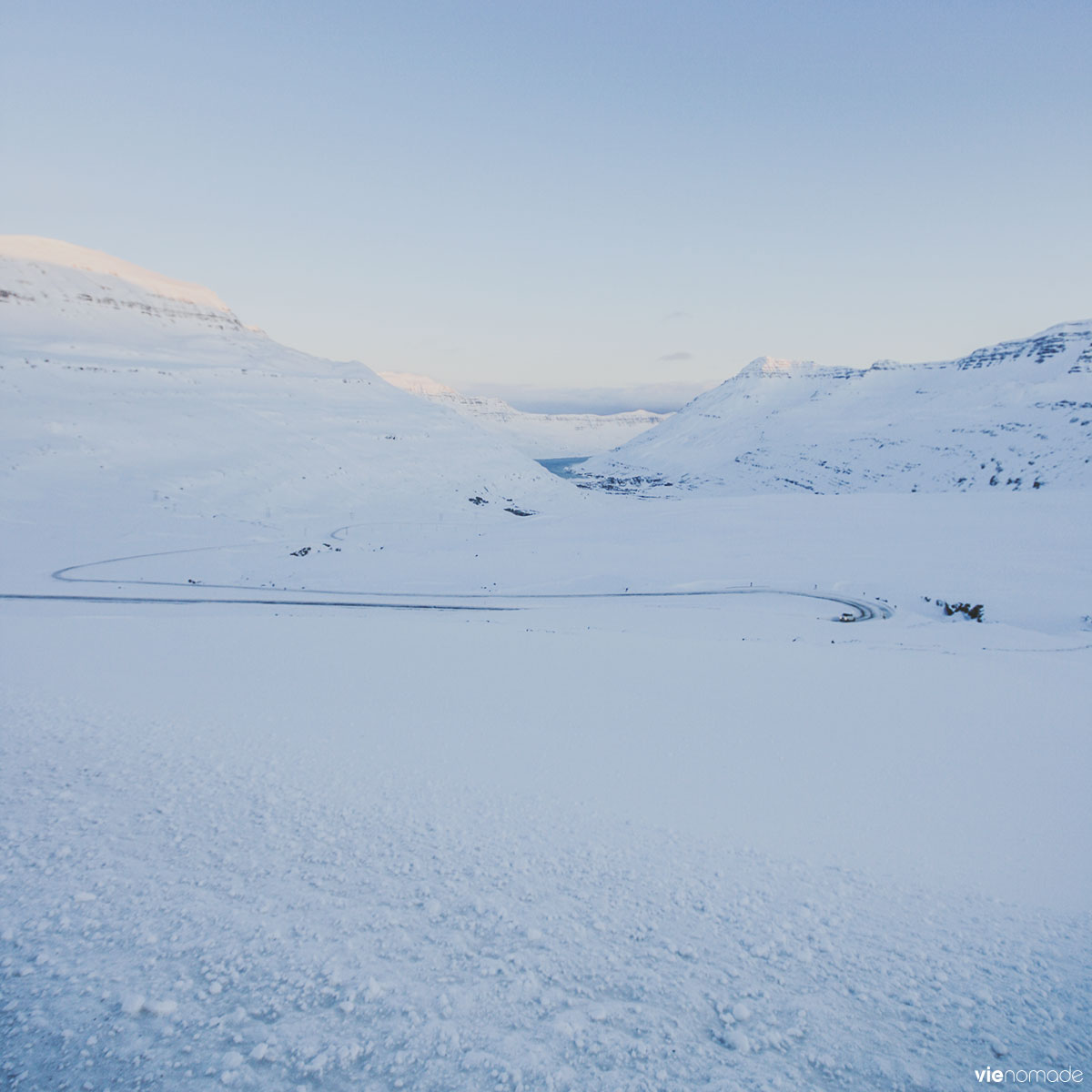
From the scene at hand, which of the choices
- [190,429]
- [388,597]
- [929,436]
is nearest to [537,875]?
[388,597]

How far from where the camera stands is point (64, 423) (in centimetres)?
5066

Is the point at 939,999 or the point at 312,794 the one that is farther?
the point at 312,794

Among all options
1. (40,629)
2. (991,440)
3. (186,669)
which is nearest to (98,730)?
(186,669)

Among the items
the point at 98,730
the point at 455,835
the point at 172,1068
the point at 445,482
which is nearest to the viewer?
the point at 172,1068

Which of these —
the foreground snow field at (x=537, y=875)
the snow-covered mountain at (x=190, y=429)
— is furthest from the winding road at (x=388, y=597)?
the snow-covered mountain at (x=190, y=429)

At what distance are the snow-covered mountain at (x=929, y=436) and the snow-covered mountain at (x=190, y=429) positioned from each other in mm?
80556

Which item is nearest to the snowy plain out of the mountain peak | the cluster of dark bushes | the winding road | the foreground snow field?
the foreground snow field

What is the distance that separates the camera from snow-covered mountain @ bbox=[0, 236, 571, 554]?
46.6 metres

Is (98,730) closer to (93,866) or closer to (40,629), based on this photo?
(93,866)

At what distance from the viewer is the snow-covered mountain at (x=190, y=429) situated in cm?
4659

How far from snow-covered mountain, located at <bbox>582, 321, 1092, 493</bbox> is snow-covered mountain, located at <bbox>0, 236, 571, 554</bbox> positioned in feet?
264

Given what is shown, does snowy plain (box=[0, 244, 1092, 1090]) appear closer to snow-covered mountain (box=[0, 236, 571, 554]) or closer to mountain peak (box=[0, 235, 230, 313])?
snow-covered mountain (box=[0, 236, 571, 554])

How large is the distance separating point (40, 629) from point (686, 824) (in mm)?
15157

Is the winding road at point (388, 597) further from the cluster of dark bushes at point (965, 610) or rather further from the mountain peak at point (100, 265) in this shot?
the mountain peak at point (100, 265)
